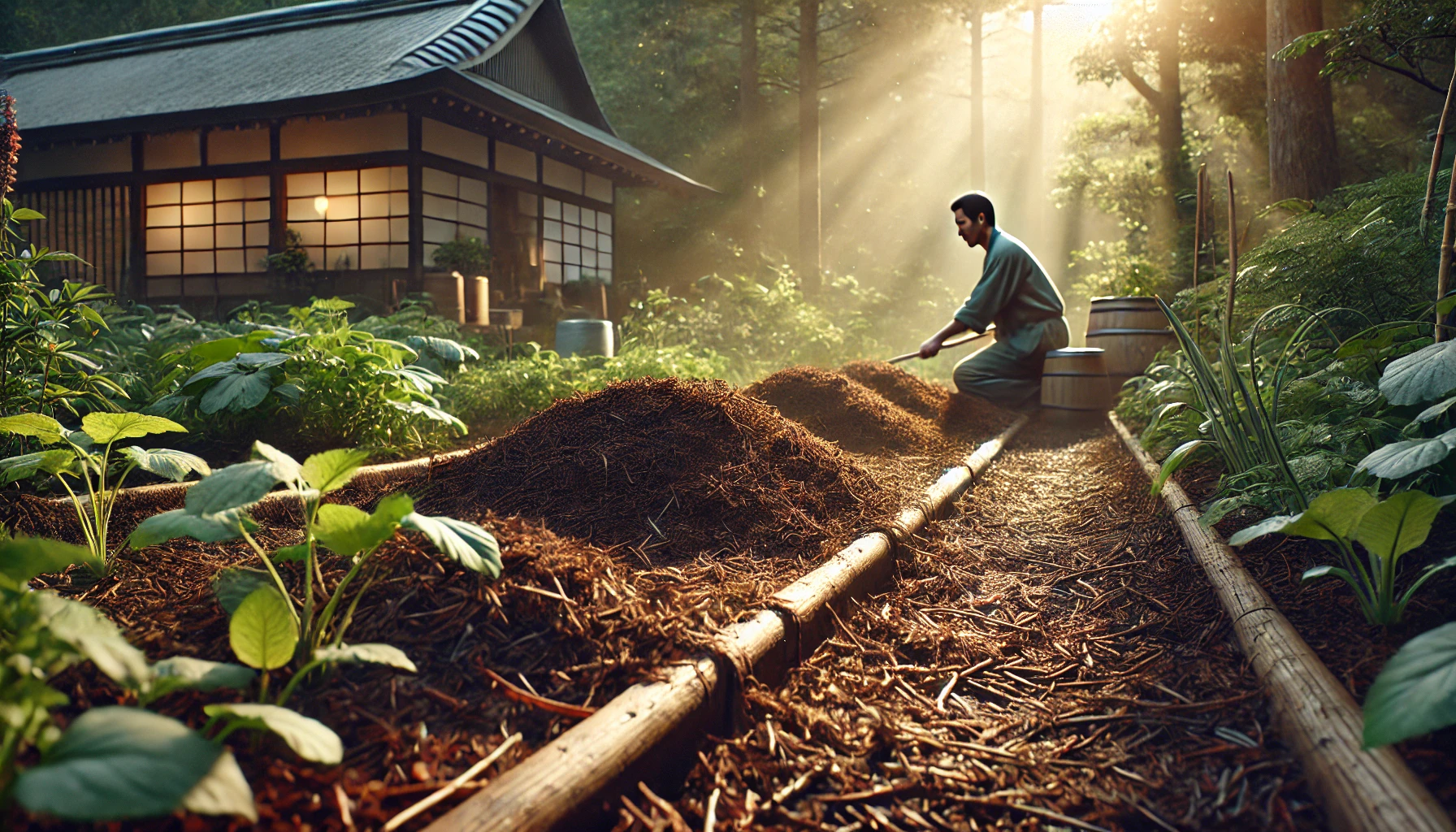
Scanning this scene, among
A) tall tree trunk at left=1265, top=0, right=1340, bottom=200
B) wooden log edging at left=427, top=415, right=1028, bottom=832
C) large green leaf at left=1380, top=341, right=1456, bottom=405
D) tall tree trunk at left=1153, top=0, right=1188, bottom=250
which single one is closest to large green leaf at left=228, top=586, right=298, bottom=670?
wooden log edging at left=427, top=415, right=1028, bottom=832

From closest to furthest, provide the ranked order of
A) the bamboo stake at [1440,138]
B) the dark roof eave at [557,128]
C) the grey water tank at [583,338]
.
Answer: the bamboo stake at [1440,138], the grey water tank at [583,338], the dark roof eave at [557,128]

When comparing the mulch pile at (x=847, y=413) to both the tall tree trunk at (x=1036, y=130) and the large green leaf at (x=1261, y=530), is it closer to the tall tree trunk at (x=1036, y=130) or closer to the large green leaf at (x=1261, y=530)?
the large green leaf at (x=1261, y=530)

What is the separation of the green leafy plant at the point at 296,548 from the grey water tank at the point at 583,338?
5.73m

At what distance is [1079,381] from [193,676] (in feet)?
17.4

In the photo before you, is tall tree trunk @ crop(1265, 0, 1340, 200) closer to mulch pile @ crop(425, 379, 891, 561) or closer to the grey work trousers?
the grey work trousers

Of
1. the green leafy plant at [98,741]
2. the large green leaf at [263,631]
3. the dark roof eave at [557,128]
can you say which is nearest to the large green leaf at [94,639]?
the green leafy plant at [98,741]

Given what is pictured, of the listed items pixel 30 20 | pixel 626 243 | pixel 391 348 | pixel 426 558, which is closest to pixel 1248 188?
pixel 626 243

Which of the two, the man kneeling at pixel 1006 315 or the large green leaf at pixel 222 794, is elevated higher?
the man kneeling at pixel 1006 315

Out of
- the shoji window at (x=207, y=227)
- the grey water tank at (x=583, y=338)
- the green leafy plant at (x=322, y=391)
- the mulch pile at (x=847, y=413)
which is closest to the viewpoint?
the green leafy plant at (x=322, y=391)

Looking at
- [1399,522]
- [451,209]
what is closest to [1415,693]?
[1399,522]

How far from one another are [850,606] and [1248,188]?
1336cm

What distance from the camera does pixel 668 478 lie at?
2.31 metres

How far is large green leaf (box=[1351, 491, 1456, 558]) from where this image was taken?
1.31 metres

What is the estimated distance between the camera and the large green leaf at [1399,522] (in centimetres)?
131
